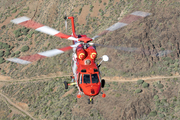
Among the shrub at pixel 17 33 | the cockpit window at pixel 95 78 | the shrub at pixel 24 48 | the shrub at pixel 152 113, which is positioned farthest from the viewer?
the shrub at pixel 17 33

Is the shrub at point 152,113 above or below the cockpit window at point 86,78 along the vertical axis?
below

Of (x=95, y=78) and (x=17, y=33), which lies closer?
(x=95, y=78)

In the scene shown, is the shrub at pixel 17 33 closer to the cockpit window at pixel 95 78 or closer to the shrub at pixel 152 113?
the cockpit window at pixel 95 78

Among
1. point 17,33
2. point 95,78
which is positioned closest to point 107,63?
point 95,78

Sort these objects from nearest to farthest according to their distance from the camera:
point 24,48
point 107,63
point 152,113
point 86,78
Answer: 1. point 86,78
2. point 152,113
3. point 107,63
4. point 24,48

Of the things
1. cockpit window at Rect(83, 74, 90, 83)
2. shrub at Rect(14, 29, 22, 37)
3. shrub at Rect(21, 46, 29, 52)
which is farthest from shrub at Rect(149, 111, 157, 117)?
shrub at Rect(14, 29, 22, 37)

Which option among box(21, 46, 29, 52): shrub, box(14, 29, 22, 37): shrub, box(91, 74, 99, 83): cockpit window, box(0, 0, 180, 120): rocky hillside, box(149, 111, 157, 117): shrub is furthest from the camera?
box(14, 29, 22, 37): shrub

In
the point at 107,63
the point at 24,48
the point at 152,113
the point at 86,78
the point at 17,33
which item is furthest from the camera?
the point at 17,33

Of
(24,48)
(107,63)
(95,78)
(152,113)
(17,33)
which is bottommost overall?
(152,113)

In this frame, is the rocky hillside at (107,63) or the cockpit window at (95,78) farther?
the rocky hillside at (107,63)

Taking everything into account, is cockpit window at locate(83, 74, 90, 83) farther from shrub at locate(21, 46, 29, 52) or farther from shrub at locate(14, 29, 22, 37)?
shrub at locate(14, 29, 22, 37)

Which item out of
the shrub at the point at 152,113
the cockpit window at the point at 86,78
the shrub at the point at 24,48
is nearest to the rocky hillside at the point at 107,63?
the shrub at the point at 152,113

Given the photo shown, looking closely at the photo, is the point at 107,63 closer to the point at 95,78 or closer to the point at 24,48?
the point at 95,78
